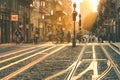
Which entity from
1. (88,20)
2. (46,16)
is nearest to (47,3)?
(46,16)

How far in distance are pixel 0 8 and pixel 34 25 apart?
23.3 meters

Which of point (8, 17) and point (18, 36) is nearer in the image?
point (18, 36)

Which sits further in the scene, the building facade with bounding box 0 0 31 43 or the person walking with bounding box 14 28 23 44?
the building facade with bounding box 0 0 31 43

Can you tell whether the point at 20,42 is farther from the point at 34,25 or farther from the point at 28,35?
the point at 34,25

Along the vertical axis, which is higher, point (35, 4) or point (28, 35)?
A: point (35, 4)

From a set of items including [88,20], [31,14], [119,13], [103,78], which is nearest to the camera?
[103,78]

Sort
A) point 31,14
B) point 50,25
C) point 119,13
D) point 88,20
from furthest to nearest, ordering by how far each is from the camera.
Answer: point 88,20, point 50,25, point 31,14, point 119,13

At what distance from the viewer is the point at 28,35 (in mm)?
65625

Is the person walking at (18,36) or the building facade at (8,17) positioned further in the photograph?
the building facade at (8,17)

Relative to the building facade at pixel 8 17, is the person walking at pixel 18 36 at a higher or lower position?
lower

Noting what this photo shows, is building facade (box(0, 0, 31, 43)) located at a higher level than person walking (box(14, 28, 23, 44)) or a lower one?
higher

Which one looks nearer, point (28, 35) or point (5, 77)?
point (5, 77)

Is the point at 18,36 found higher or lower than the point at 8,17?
lower

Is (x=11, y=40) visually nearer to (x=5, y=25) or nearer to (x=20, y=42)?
(x=5, y=25)
